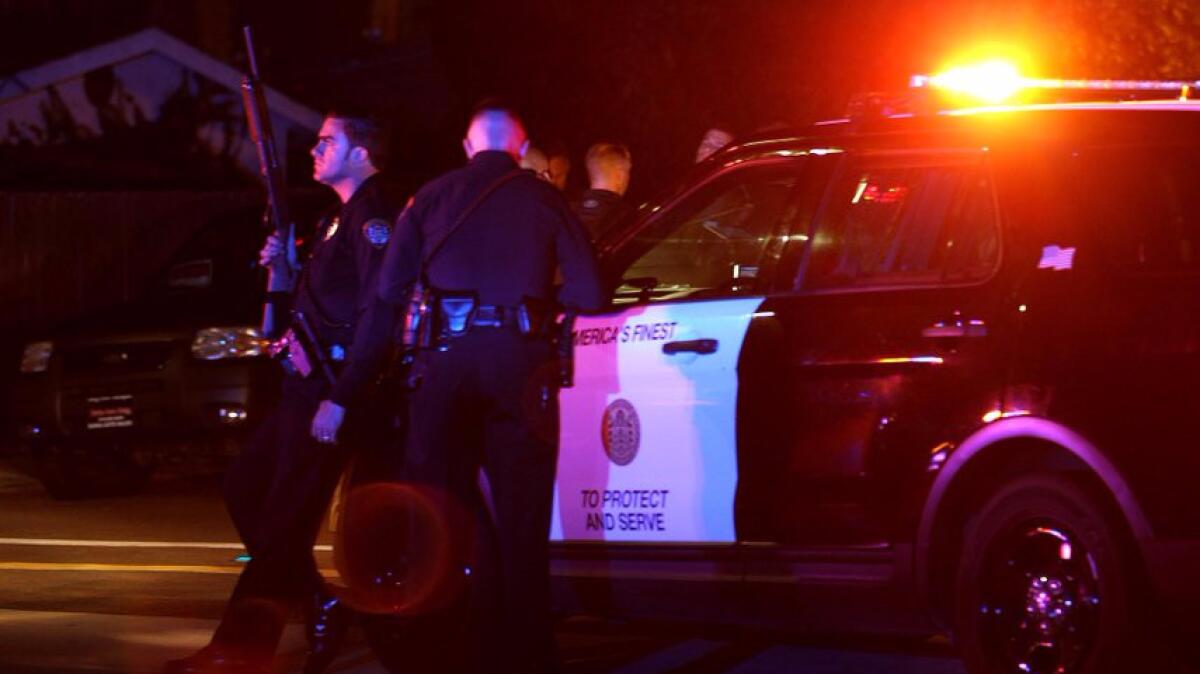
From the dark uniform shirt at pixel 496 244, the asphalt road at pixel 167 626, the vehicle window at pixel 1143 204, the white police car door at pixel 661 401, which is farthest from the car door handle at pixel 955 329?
the asphalt road at pixel 167 626

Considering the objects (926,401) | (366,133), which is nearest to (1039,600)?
(926,401)

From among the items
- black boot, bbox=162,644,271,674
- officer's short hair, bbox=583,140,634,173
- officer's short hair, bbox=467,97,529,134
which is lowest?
black boot, bbox=162,644,271,674

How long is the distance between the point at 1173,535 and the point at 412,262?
7.51 feet

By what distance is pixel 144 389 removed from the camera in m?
13.4

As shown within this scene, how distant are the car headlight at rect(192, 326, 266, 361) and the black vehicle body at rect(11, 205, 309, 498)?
2 centimetres

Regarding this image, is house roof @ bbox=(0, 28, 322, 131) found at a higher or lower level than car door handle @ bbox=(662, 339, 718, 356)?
higher

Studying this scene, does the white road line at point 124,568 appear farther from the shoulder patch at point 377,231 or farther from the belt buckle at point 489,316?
the belt buckle at point 489,316

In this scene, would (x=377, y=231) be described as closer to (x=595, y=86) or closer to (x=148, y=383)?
(x=148, y=383)

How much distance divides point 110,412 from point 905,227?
751 centimetres

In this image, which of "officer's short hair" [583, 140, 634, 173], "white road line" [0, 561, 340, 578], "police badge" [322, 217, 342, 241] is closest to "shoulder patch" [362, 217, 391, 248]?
"police badge" [322, 217, 342, 241]

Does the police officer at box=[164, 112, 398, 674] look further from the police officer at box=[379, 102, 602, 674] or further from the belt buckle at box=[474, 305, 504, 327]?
the belt buckle at box=[474, 305, 504, 327]

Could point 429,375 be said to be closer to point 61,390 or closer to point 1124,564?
point 1124,564

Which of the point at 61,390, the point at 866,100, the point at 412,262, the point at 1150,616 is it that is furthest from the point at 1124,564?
the point at 61,390

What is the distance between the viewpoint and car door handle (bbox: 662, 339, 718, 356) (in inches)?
276
